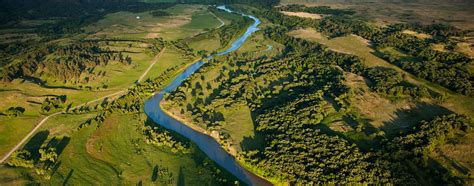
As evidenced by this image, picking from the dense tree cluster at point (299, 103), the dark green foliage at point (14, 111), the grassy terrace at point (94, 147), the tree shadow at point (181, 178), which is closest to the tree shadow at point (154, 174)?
the grassy terrace at point (94, 147)

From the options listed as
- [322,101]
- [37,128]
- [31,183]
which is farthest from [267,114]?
[37,128]

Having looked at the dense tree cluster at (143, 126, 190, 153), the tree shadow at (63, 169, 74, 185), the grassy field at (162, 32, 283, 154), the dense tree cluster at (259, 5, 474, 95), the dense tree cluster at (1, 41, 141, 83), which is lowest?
the tree shadow at (63, 169, 74, 185)

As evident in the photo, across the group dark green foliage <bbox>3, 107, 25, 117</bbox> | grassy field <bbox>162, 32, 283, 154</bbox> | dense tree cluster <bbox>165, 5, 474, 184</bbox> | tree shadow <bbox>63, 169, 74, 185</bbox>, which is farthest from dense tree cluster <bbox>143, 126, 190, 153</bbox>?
dark green foliage <bbox>3, 107, 25, 117</bbox>

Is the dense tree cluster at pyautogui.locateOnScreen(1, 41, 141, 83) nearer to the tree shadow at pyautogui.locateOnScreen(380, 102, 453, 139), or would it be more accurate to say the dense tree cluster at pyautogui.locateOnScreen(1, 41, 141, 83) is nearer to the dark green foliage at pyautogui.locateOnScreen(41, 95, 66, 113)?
the dark green foliage at pyautogui.locateOnScreen(41, 95, 66, 113)

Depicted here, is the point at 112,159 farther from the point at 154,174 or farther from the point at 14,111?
the point at 14,111

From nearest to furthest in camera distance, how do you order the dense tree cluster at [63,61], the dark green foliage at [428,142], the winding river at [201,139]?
the dark green foliage at [428,142]
the winding river at [201,139]
the dense tree cluster at [63,61]

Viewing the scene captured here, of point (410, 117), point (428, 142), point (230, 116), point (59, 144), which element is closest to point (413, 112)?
point (410, 117)

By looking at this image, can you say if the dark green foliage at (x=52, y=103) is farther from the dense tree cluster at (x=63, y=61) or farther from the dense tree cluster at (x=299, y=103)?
the dense tree cluster at (x=299, y=103)

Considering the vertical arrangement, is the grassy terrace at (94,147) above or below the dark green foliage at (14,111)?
below

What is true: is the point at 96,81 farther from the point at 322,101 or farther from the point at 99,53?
the point at 322,101

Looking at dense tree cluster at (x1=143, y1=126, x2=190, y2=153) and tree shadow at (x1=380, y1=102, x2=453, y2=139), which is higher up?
tree shadow at (x1=380, y1=102, x2=453, y2=139)
